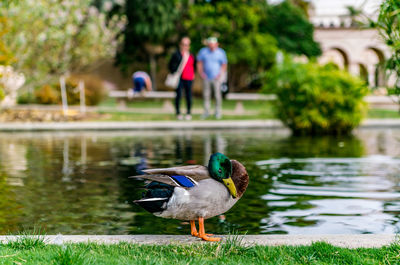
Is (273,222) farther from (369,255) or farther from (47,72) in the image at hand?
(47,72)

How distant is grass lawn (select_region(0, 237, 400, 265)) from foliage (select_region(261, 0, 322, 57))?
1826 inches

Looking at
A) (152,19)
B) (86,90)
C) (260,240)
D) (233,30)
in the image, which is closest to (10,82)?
(86,90)

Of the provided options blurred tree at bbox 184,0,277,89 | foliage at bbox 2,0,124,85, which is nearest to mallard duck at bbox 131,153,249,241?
foliage at bbox 2,0,124,85

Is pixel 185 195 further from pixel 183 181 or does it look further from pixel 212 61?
pixel 212 61

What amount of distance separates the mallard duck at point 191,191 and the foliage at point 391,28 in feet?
6.67

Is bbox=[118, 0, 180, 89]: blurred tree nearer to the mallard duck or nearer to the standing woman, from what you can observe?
the standing woman

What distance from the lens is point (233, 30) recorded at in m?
45.9

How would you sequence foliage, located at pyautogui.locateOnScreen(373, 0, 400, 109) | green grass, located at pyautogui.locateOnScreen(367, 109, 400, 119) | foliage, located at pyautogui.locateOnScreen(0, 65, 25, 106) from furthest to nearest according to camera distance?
green grass, located at pyautogui.locateOnScreen(367, 109, 400, 119) < foliage, located at pyautogui.locateOnScreen(0, 65, 25, 106) < foliage, located at pyautogui.locateOnScreen(373, 0, 400, 109)

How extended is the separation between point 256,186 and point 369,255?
4.96m

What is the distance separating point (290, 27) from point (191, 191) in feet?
156

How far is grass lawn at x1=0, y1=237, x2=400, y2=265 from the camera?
15.1 ft

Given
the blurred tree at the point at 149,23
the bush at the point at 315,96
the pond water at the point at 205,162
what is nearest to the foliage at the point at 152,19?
the blurred tree at the point at 149,23

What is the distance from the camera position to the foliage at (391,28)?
20.6ft

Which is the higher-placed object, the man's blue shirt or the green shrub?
the man's blue shirt
